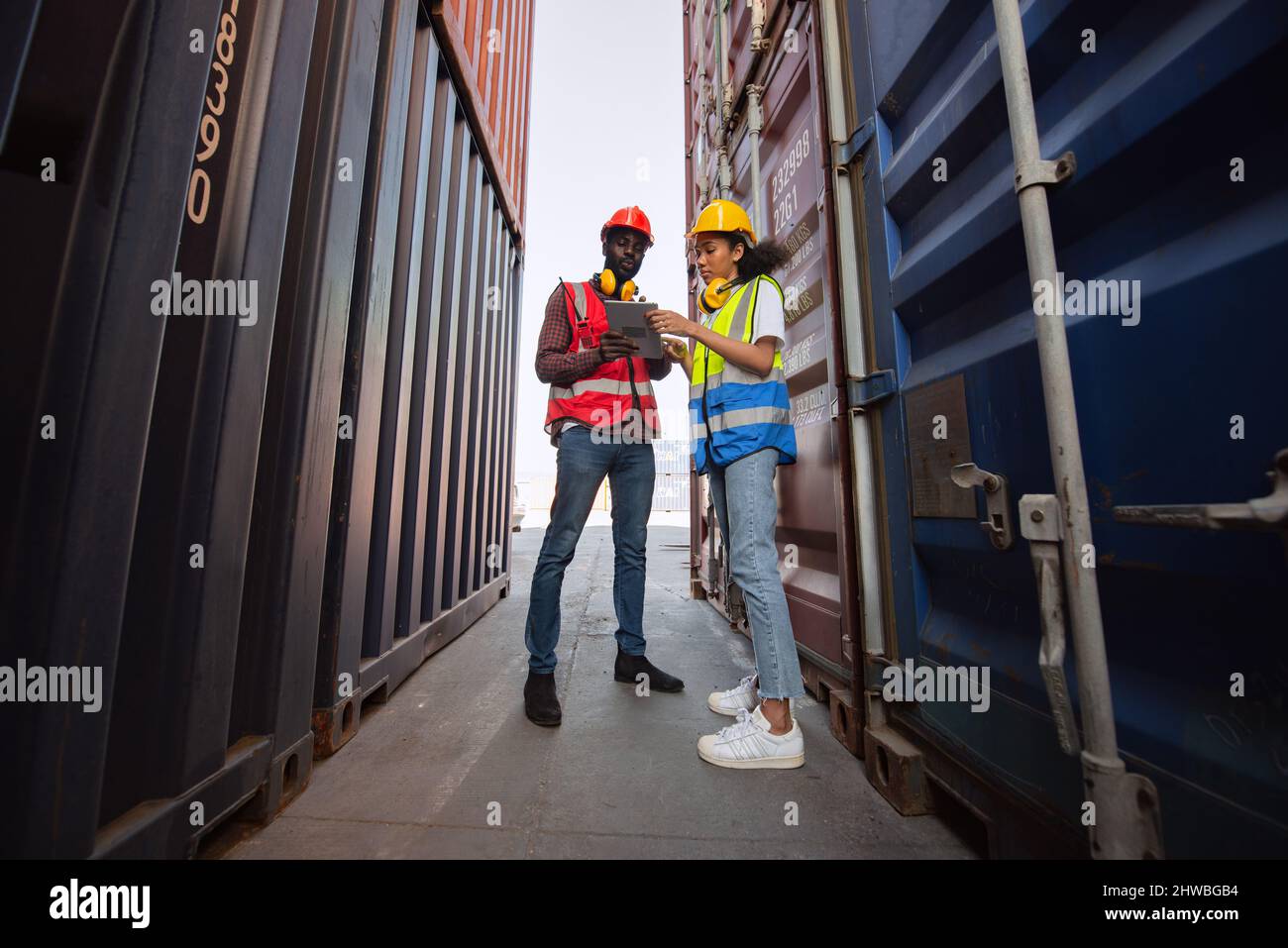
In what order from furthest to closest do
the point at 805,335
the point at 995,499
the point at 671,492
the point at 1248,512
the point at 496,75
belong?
1. the point at 671,492
2. the point at 496,75
3. the point at 805,335
4. the point at 995,499
5. the point at 1248,512

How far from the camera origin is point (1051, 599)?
39.1 inches

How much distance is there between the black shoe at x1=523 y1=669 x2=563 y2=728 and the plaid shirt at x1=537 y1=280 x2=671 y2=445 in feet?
3.36

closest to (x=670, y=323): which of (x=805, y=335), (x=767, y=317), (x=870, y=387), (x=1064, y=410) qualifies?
(x=767, y=317)

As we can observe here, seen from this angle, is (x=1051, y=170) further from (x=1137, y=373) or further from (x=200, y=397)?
(x=200, y=397)

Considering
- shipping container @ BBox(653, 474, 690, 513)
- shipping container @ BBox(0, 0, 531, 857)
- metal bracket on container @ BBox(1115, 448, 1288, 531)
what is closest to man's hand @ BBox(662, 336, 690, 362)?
shipping container @ BBox(0, 0, 531, 857)

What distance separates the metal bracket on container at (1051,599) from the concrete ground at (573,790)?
1.96ft

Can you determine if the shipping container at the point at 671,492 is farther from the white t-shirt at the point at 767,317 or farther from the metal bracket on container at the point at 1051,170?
the metal bracket on container at the point at 1051,170

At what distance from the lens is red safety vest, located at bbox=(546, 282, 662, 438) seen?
7.40 feet

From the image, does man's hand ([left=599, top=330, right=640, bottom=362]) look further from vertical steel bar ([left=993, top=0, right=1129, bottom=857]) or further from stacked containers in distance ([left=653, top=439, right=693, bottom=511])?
stacked containers in distance ([left=653, top=439, right=693, bottom=511])

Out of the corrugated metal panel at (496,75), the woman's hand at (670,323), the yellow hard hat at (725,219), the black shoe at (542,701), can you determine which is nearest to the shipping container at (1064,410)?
the yellow hard hat at (725,219)

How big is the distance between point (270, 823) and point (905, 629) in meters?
1.92

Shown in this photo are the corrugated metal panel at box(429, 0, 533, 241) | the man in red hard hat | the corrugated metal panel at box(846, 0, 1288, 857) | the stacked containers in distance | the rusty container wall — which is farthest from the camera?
the stacked containers in distance

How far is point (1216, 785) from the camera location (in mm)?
854

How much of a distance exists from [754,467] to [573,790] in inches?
45.9
